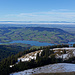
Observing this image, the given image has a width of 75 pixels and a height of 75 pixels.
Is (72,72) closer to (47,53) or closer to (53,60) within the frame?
(53,60)


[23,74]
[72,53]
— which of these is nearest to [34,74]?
[23,74]

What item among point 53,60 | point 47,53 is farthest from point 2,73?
point 47,53

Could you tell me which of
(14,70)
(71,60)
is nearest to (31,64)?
(14,70)

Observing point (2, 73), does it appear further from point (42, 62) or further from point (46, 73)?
point (42, 62)

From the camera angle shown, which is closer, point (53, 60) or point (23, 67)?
point (23, 67)

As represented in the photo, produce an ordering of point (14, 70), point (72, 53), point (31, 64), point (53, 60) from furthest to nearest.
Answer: point (72, 53) → point (53, 60) → point (31, 64) → point (14, 70)

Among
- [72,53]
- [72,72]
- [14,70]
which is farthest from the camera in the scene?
[72,53]

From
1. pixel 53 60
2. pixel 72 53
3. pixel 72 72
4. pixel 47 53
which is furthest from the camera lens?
pixel 47 53

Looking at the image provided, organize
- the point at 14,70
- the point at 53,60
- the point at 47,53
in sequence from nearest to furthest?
the point at 14,70 < the point at 53,60 < the point at 47,53

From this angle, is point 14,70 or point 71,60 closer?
point 14,70
